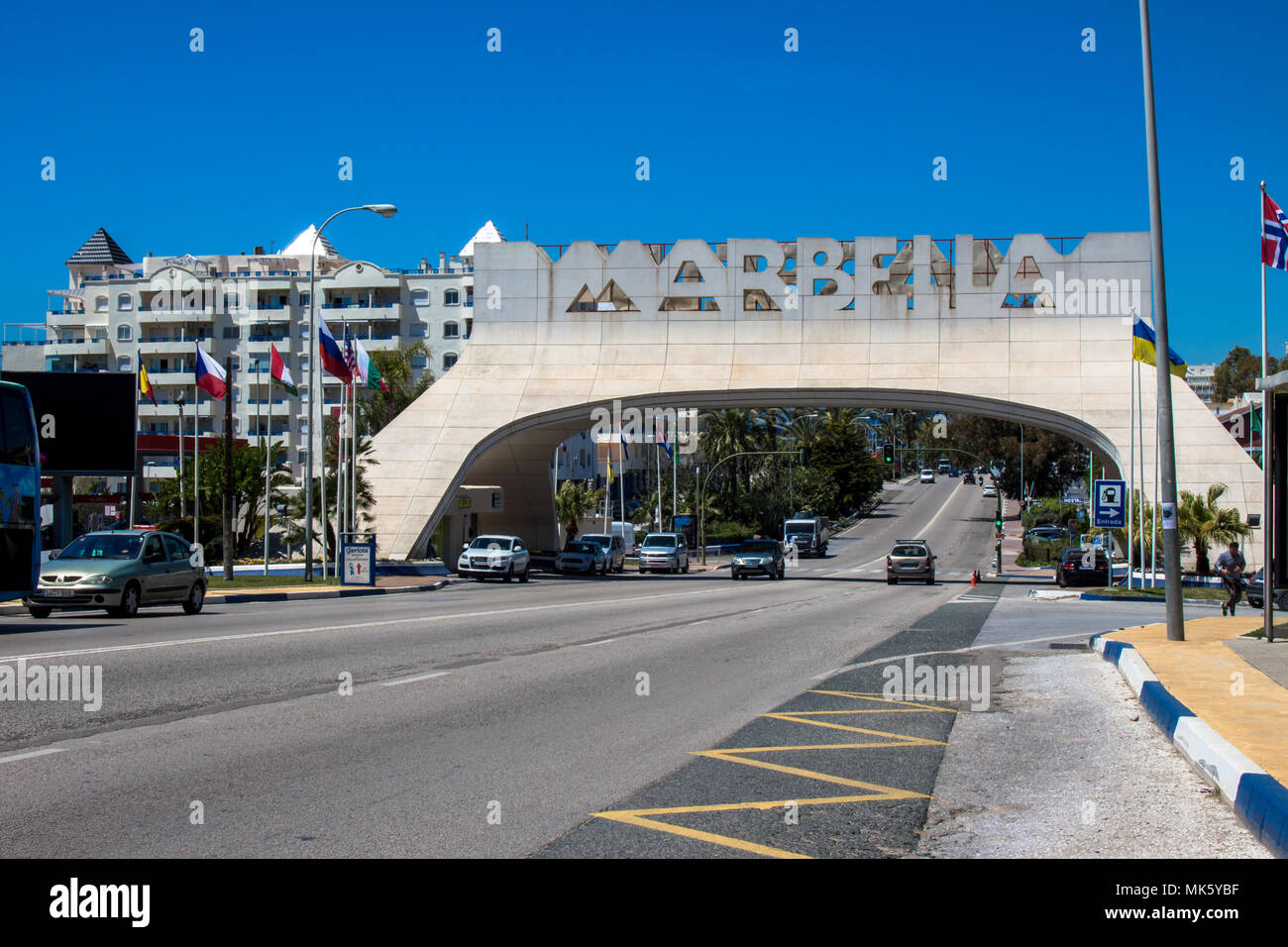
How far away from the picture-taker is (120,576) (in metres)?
22.1

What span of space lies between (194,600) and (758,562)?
29.0 metres

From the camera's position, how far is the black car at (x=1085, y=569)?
43.7 m

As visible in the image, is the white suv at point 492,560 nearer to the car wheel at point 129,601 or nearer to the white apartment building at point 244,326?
the car wheel at point 129,601

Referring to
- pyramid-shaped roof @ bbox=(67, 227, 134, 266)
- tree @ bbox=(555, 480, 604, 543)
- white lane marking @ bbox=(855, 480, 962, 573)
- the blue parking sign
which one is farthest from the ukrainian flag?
pyramid-shaped roof @ bbox=(67, 227, 134, 266)

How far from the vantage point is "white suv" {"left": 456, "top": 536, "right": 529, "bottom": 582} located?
44344 mm

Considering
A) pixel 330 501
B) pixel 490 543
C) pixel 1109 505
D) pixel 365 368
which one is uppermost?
pixel 365 368

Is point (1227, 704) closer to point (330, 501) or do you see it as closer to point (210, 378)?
point (210, 378)

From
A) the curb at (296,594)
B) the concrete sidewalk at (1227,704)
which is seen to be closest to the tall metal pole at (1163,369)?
the concrete sidewalk at (1227,704)

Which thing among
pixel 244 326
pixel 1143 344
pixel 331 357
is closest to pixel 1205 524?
pixel 1143 344

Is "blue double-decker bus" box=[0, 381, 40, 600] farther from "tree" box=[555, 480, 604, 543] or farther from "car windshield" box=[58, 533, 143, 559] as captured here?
"tree" box=[555, 480, 604, 543]

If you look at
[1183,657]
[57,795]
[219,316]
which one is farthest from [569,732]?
[219,316]

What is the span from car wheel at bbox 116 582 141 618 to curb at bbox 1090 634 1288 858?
57.9 feet

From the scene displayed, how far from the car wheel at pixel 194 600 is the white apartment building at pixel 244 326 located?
7122cm
